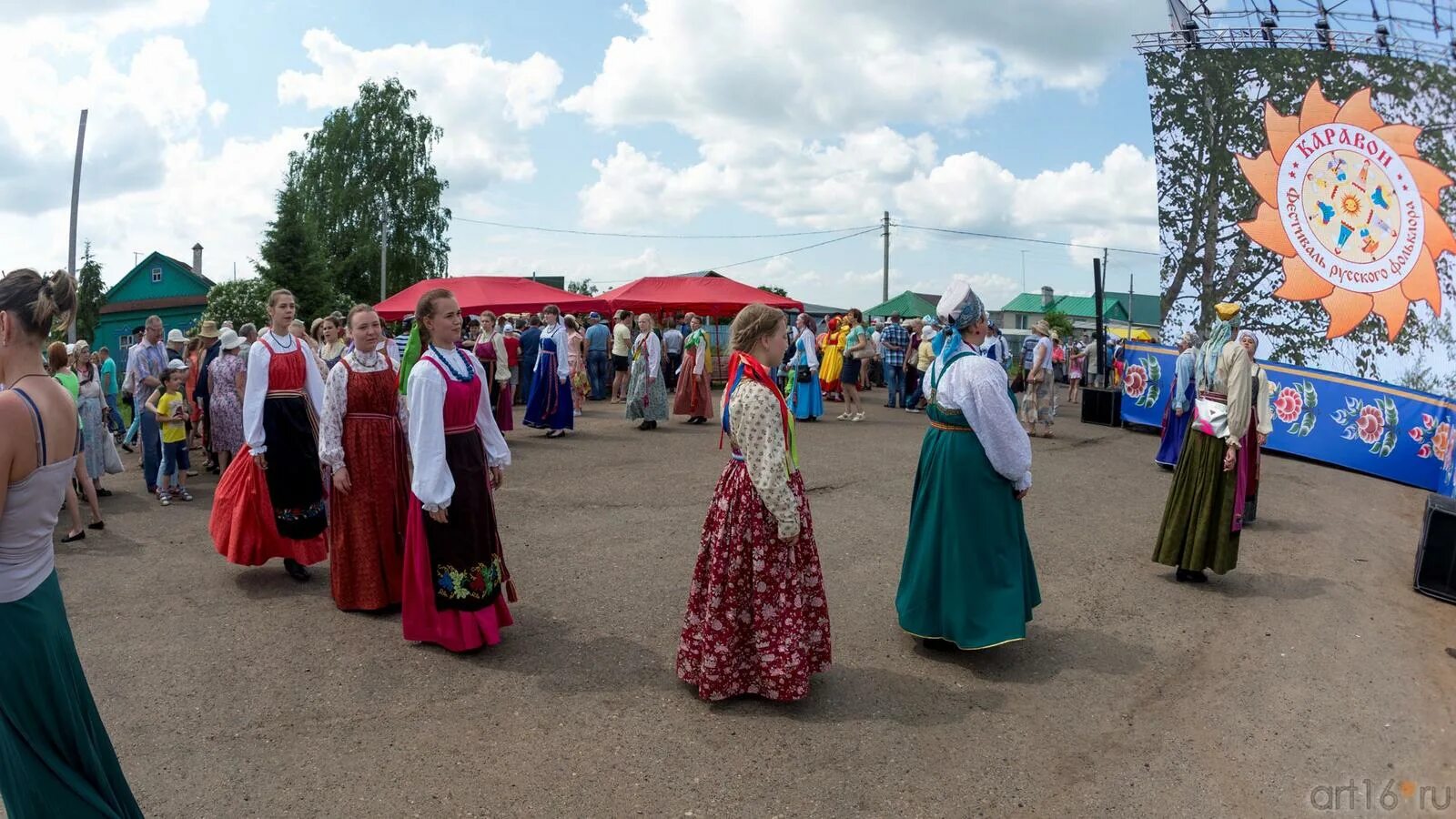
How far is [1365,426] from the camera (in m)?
12.7

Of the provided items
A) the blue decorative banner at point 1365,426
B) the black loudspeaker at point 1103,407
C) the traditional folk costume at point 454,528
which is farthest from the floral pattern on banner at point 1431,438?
the traditional folk costume at point 454,528

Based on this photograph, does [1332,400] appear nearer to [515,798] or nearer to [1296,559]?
[1296,559]

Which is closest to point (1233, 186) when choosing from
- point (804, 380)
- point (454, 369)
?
point (804, 380)

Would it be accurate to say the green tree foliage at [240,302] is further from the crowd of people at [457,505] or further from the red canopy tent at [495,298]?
the crowd of people at [457,505]

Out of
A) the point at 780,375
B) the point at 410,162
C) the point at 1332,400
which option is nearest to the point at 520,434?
the point at 780,375

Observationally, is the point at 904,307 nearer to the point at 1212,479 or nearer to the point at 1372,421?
the point at 1372,421

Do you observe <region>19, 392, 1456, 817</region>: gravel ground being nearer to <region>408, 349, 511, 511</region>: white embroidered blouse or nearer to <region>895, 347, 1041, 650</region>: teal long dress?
<region>895, 347, 1041, 650</region>: teal long dress

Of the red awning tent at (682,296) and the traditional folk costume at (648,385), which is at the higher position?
the red awning tent at (682,296)

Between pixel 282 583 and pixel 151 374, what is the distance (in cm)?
614

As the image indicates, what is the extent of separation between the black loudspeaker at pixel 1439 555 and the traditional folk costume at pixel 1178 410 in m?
3.84

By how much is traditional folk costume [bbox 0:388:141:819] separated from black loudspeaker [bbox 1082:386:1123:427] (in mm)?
16515

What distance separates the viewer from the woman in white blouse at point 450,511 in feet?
15.6

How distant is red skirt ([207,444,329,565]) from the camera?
6195 mm
